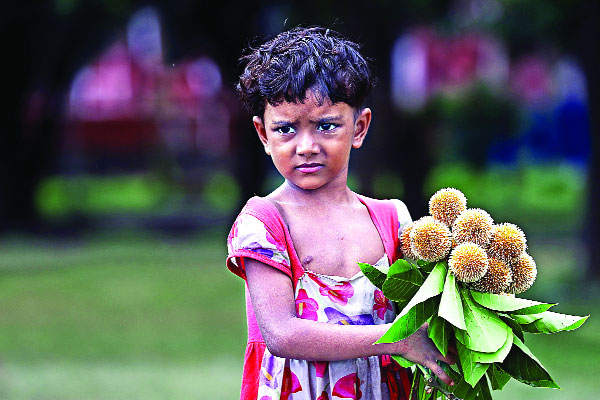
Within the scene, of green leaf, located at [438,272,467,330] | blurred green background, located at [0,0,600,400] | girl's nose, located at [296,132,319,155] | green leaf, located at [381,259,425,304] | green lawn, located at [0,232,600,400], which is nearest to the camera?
green leaf, located at [438,272,467,330]

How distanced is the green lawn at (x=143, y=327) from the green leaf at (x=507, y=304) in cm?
422

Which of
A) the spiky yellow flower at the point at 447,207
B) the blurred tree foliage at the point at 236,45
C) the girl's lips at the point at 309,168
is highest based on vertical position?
the blurred tree foliage at the point at 236,45

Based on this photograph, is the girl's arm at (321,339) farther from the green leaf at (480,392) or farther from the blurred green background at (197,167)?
the blurred green background at (197,167)

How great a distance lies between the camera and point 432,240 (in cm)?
231

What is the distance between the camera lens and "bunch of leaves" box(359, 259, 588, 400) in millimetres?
2227

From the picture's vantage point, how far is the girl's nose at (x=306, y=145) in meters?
2.41

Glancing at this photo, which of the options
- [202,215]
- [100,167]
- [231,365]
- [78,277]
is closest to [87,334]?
[231,365]

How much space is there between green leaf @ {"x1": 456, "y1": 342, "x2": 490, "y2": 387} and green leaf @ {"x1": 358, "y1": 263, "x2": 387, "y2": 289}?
26 cm

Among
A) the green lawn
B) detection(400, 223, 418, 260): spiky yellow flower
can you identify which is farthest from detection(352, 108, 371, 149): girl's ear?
the green lawn

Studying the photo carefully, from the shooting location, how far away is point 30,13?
53.1ft

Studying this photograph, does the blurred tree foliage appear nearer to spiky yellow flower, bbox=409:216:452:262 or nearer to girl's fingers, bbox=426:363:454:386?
spiky yellow flower, bbox=409:216:452:262

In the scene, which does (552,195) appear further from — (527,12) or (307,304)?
(307,304)

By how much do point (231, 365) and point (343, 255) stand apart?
16.7 ft

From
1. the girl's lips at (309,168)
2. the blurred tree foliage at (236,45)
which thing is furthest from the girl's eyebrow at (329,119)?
the blurred tree foliage at (236,45)
